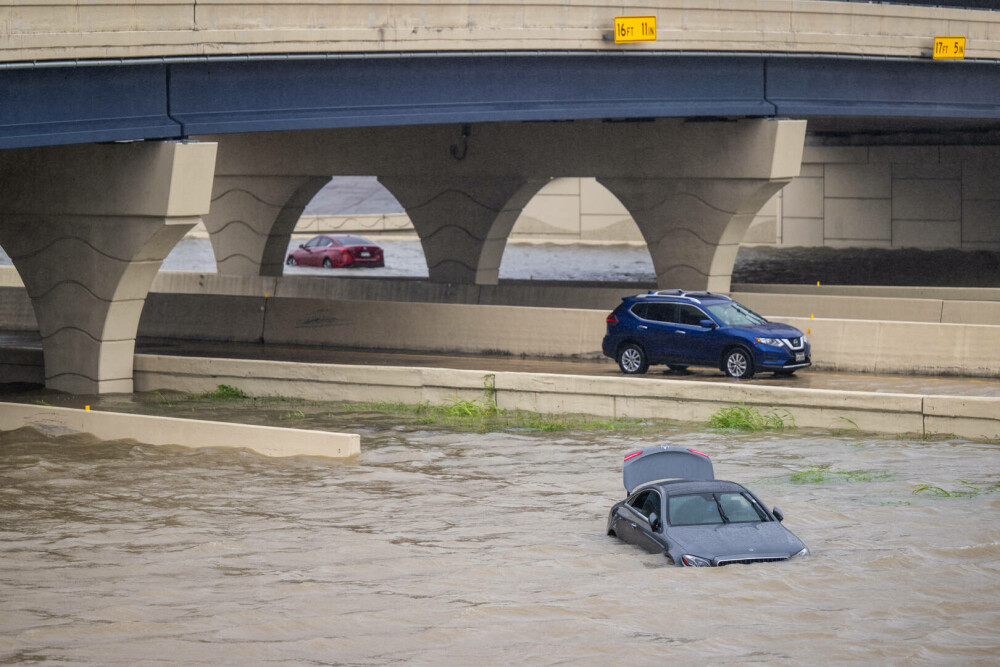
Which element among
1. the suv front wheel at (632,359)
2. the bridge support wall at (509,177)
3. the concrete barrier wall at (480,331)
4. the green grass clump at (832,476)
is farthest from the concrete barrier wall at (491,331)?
the green grass clump at (832,476)

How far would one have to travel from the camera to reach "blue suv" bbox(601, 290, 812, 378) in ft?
84.1

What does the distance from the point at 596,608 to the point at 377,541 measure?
12.9 feet

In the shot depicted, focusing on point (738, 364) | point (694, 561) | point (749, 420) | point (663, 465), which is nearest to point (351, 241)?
point (738, 364)

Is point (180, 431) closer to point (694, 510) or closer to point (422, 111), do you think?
point (422, 111)

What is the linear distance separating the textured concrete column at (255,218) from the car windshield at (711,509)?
31827mm

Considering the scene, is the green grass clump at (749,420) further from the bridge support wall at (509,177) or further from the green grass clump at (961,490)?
the bridge support wall at (509,177)

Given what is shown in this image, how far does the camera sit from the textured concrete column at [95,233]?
25359 mm

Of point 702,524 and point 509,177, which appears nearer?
point 702,524

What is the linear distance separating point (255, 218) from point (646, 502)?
109 ft

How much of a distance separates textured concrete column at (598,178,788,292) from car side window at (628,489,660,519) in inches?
805

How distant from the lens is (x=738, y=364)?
25844 mm

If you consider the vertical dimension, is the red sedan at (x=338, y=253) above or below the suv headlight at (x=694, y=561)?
above

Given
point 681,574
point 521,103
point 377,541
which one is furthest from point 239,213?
point 681,574

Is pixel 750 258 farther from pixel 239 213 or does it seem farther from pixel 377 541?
pixel 377 541
